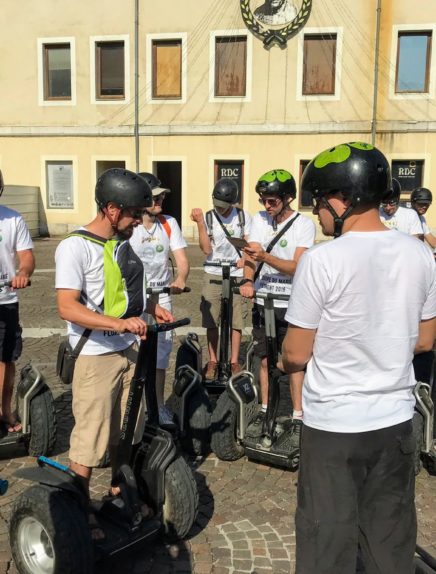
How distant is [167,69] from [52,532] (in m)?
19.7

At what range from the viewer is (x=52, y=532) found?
270cm

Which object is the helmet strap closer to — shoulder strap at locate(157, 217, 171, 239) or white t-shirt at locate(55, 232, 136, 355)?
white t-shirt at locate(55, 232, 136, 355)

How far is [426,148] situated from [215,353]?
15.8 m

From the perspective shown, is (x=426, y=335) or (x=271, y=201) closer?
(x=426, y=335)

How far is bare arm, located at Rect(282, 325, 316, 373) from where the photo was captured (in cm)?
212

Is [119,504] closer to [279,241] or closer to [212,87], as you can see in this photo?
[279,241]

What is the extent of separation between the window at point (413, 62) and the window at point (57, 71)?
456 inches

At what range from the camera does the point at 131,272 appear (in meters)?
3.02

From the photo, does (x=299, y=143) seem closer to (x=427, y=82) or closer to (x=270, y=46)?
(x=270, y=46)

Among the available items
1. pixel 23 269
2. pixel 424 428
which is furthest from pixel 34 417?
pixel 424 428

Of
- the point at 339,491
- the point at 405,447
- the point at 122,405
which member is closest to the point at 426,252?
the point at 405,447

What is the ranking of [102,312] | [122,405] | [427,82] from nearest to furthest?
[102,312] → [122,405] → [427,82]

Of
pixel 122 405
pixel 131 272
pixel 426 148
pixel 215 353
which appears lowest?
pixel 215 353

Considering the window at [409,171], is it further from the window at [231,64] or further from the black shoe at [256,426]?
the black shoe at [256,426]
